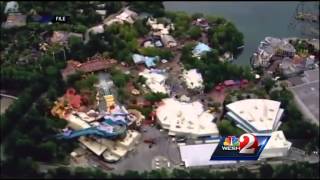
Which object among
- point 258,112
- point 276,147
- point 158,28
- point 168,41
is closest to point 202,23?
point 158,28

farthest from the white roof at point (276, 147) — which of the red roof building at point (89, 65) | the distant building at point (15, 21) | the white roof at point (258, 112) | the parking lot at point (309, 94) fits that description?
the distant building at point (15, 21)

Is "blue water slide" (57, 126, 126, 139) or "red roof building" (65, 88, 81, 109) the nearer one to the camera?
"blue water slide" (57, 126, 126, 139)

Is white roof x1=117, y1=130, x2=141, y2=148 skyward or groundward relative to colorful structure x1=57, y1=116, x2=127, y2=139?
groundward

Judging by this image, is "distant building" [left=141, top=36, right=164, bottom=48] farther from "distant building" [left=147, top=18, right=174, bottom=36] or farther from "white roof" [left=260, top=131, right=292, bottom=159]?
"white roof" [left=260, top=131, right=292, bottom=159]

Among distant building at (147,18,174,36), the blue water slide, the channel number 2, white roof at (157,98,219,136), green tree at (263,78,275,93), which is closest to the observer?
the channel number 2

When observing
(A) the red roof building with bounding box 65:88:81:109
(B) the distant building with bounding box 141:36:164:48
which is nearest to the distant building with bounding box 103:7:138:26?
(B) the distant building with bounding box 141:36:164:48

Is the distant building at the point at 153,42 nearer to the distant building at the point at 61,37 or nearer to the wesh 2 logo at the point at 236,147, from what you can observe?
the distant building at the point at 61,37

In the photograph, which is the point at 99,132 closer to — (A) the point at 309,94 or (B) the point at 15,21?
(A) the point at 309,94
